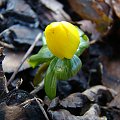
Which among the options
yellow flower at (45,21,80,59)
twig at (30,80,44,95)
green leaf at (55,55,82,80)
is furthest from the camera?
twig at (30,80,44,95)

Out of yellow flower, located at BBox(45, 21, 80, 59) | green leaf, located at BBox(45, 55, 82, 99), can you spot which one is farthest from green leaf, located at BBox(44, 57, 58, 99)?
yellow flower, located at BBox(45, 21, 80, 59)

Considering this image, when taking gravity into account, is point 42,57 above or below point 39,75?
above

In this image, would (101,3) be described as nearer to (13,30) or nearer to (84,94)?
(13,30)

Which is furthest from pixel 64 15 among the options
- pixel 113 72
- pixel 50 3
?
pixel 113 72

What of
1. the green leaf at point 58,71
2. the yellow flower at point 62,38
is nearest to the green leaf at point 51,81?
the green leaf at point 58,71

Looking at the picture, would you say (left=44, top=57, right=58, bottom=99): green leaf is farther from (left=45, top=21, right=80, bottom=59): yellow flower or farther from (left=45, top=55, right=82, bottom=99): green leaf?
(left=45, top=21, right=80, bottom=59): yellow flower

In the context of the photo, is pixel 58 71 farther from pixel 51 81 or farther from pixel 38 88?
pixel 38 88

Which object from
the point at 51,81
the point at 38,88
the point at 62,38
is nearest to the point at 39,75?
the point at 38,88
